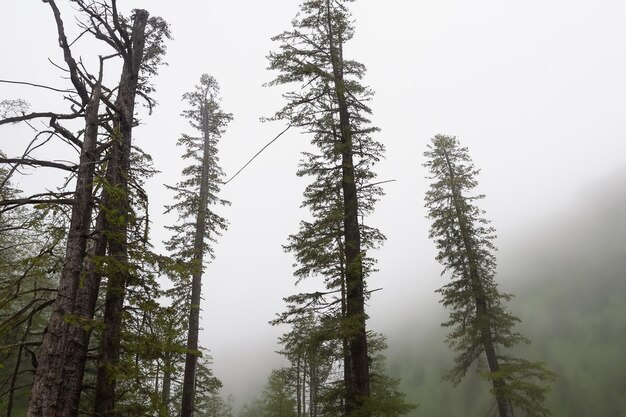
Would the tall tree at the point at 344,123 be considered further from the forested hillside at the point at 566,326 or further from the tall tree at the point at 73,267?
the forested hillside at the point at 566,326

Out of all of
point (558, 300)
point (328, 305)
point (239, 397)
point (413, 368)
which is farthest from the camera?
point (239, 397)

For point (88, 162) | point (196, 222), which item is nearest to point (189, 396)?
point (196, 222)

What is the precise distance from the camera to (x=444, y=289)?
59.7 feet

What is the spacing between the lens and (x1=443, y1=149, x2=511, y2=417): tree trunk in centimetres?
1482

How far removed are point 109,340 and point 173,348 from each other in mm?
1765

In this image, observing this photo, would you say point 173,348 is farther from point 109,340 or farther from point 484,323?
point 484,323

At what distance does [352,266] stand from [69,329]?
585 cm

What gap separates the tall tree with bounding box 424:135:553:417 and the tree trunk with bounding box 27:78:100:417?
15385 millimetres

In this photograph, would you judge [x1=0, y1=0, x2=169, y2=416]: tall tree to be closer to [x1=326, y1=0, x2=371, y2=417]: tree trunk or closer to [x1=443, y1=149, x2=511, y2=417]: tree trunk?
[x1=326, y1=0, x2=371, y2=417]: tree trunk

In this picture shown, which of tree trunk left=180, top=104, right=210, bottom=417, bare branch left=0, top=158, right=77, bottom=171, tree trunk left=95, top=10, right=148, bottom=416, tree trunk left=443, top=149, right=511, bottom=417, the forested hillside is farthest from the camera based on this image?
the forested hillside

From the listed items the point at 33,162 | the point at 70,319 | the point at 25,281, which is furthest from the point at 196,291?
the point at 33,162

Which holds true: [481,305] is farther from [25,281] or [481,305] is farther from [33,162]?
[33,162]

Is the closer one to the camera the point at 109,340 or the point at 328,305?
the point at 109,340

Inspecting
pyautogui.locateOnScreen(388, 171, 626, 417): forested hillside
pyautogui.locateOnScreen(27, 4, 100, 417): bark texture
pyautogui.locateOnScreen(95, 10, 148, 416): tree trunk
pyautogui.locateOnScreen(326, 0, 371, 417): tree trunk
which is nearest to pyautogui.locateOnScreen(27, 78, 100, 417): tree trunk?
pyautogui.locateOnScreen(27, 4, 100, 417): bark texture
